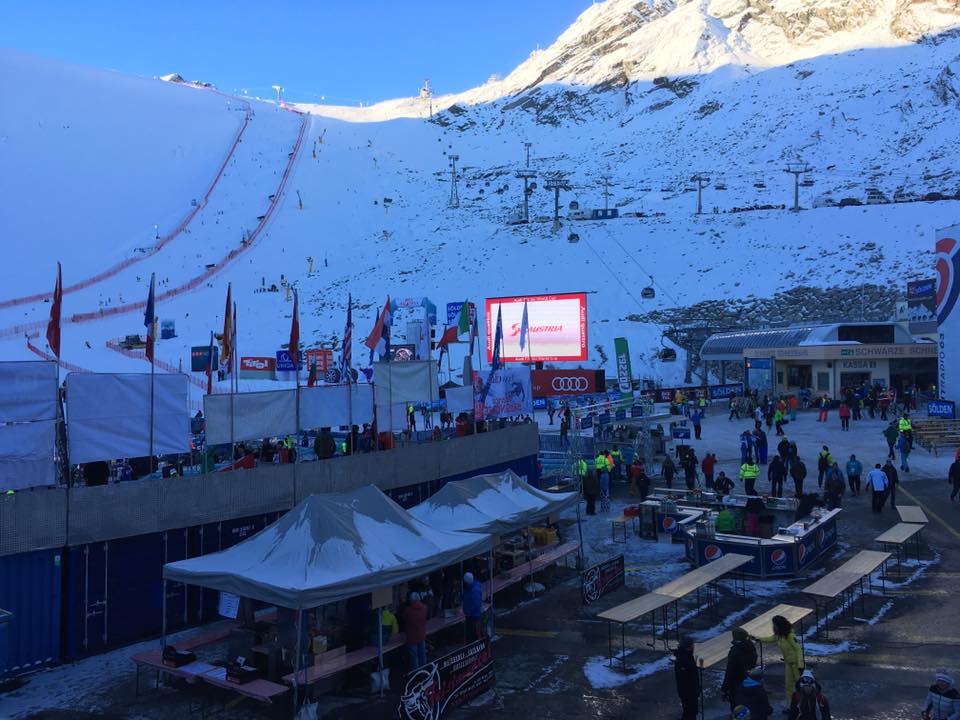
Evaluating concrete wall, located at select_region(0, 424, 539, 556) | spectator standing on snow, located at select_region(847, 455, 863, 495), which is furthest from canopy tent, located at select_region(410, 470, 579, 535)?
spectator standing on snow, located at select_region(847, 455, 863, 495)

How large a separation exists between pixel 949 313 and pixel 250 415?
1274 inches

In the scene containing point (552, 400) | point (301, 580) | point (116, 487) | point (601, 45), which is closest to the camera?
point (301, 580)

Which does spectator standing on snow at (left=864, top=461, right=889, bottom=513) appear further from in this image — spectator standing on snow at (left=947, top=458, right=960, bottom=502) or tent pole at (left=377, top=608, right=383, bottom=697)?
tent pole at (left=377, top=608, right=383, bottom=697)

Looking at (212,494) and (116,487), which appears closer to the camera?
(116,487)

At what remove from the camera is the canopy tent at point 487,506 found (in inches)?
485

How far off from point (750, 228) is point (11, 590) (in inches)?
2636

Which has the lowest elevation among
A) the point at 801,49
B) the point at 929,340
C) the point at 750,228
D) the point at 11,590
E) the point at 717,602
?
the point at 717,602

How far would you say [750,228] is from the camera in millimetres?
68438

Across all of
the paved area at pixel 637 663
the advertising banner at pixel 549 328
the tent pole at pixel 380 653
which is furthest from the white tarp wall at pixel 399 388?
the advertising banner at pixel 549 328

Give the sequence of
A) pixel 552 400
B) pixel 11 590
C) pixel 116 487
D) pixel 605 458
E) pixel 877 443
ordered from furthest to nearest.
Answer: pixel 552 400, pixel 877 443, pixel 605 458, pixel 116 487, pixel 11 590

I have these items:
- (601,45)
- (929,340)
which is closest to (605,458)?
(929,340)

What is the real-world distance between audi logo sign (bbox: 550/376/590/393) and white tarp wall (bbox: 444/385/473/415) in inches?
492

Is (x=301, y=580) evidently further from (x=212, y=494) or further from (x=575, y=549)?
(x=575, y=549)

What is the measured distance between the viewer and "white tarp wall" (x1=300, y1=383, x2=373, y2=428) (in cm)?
1422
